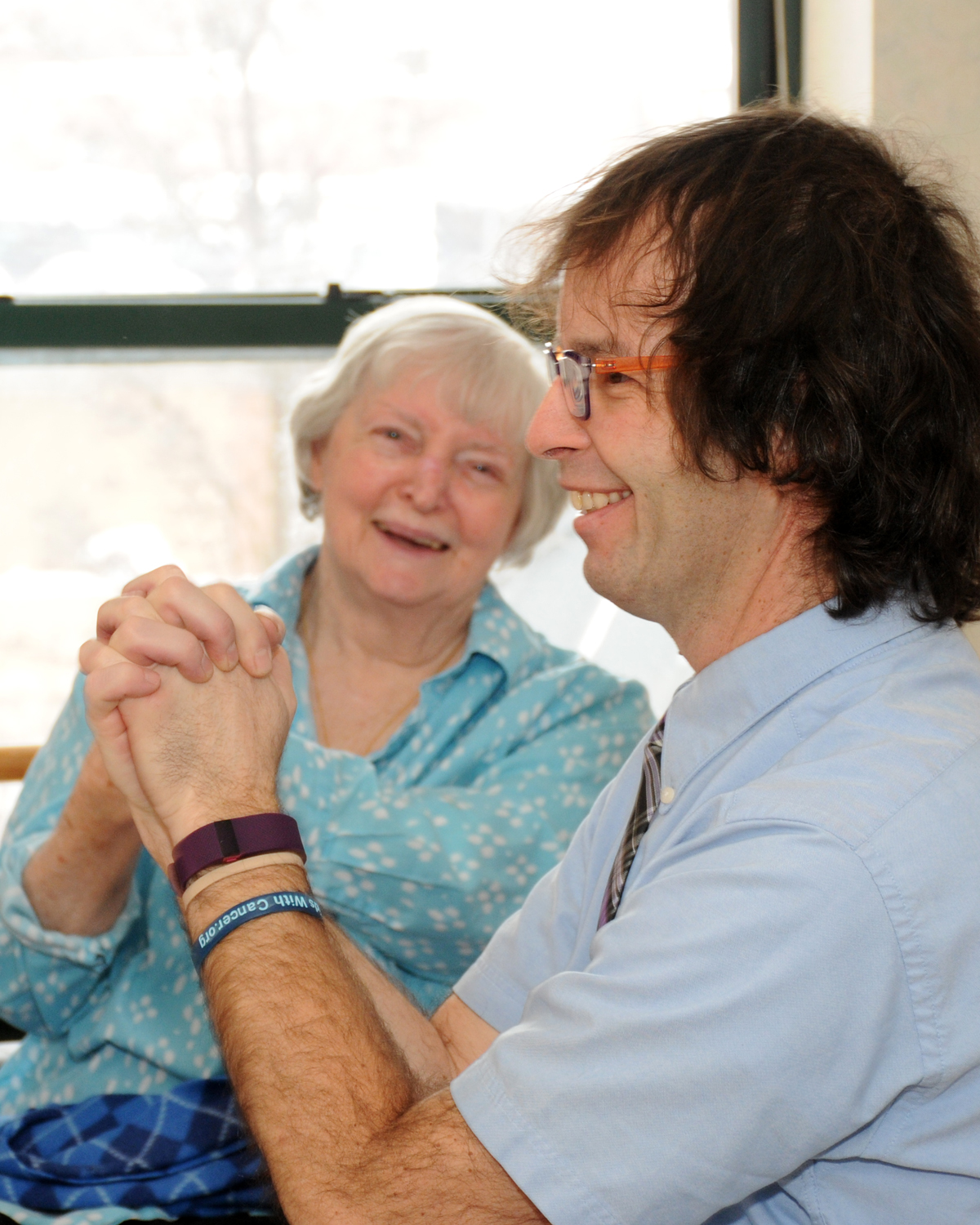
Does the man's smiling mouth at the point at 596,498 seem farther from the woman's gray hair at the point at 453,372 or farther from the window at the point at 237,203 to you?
the window at the point at 237,203

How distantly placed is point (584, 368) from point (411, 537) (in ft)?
2.42

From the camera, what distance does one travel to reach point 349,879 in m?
1.49

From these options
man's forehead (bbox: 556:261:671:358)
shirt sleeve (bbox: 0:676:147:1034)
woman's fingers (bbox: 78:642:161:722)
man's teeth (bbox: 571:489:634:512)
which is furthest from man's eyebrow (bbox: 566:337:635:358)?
shirt sleeve (bbox: 0:676:147:1034)

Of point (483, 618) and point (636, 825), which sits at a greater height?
point (636, 825)

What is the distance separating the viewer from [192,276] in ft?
7.36

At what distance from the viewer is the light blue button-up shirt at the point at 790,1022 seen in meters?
0.73

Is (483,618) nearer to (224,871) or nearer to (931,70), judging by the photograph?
(224,871)

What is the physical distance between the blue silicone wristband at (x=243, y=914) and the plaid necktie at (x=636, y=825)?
0.29 m

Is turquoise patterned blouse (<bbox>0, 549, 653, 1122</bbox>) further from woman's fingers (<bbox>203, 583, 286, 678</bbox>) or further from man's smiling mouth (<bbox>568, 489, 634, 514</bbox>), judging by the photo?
man's smiling mouth (<bbox>568, 489, 634, 514</bbox>)

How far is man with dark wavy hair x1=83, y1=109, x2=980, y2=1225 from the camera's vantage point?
2.44ft

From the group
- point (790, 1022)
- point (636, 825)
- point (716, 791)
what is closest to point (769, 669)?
point (716, 791)

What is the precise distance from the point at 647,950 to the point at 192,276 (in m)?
1.85

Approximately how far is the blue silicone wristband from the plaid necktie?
11.4 inches

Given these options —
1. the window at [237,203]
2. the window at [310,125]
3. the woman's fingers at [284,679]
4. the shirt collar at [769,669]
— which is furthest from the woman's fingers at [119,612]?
the window at [310,125]
